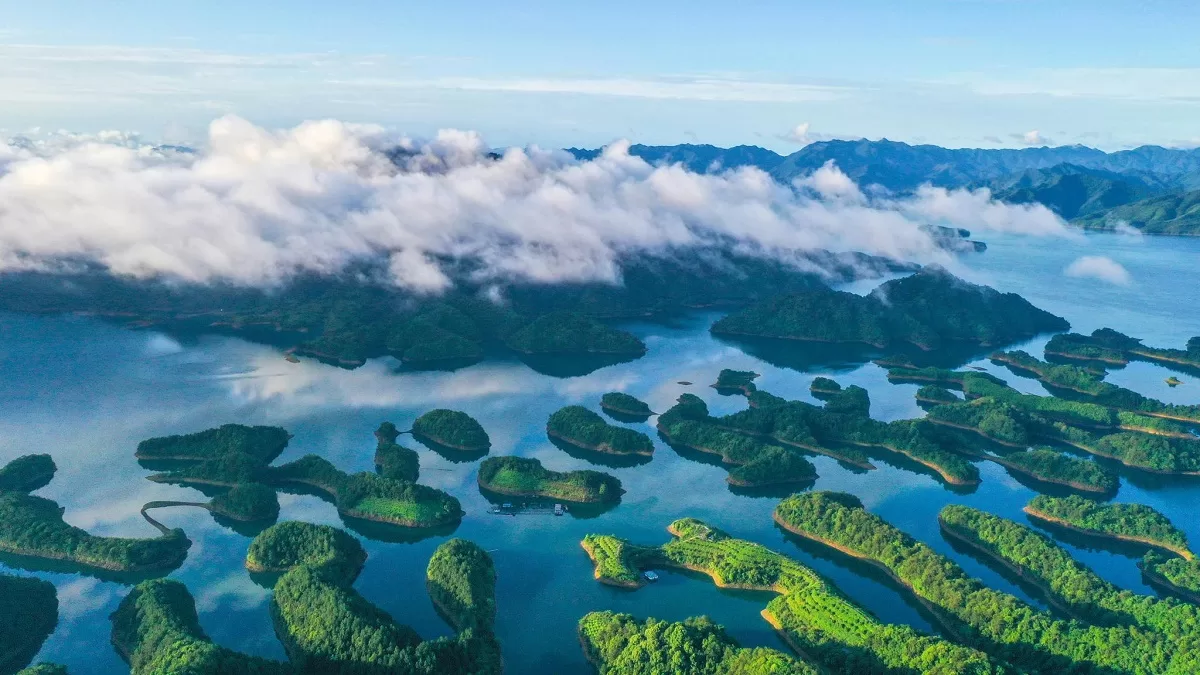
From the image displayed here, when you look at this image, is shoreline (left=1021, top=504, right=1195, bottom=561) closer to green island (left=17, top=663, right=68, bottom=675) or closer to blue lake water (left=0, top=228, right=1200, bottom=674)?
blue lake water (left=0, top=228, right=1200, bottom=674)

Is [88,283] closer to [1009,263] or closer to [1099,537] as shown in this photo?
[1099,537]

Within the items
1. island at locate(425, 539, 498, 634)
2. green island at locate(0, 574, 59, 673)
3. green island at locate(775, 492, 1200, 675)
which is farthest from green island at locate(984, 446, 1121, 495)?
green island at locate(0, 574, 59, 673)

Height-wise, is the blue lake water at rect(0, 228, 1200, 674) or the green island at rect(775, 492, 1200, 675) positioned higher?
the green island at rect(775, 492, 1200, 675)

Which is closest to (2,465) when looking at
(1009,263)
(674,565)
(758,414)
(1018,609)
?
(674,565)

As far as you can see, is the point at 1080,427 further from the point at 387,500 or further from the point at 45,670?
the point at 45,670

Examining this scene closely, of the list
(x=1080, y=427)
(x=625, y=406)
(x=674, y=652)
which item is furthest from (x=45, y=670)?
(x=1080, y=427)

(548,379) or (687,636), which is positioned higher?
(687,636)
